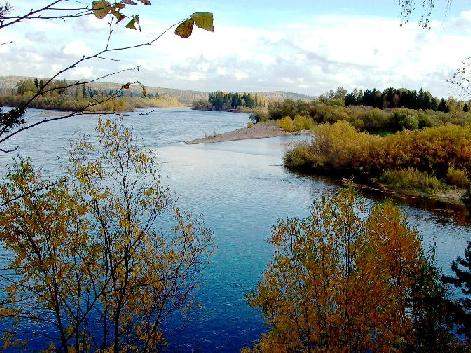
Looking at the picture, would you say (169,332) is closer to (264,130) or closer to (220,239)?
(220,239)

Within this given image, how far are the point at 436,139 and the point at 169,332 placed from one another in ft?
144

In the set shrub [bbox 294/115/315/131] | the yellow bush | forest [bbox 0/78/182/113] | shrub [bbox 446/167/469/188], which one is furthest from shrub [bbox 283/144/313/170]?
forest [bbox 0/78/182/113]

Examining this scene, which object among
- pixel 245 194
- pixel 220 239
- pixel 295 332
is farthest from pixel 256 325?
pixel 245 194

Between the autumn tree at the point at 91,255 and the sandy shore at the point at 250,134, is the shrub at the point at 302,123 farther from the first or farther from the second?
the autumn tree at the point at 91,255

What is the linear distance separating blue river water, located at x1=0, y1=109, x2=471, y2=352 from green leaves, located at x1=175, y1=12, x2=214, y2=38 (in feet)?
6.60

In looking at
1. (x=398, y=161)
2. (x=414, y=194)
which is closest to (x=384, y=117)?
(x=398, y=161)

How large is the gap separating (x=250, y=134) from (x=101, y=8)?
86.2 metres

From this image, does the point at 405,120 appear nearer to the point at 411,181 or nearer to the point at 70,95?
the point at 411,181

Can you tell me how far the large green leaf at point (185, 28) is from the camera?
208 cm

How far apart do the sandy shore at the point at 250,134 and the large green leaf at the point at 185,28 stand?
6943 centimetres

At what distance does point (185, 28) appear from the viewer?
6.84ft

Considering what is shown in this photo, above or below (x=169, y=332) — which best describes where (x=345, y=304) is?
above

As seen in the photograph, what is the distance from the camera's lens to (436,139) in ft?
182

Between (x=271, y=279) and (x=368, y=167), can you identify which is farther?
(x=368, y=167)
